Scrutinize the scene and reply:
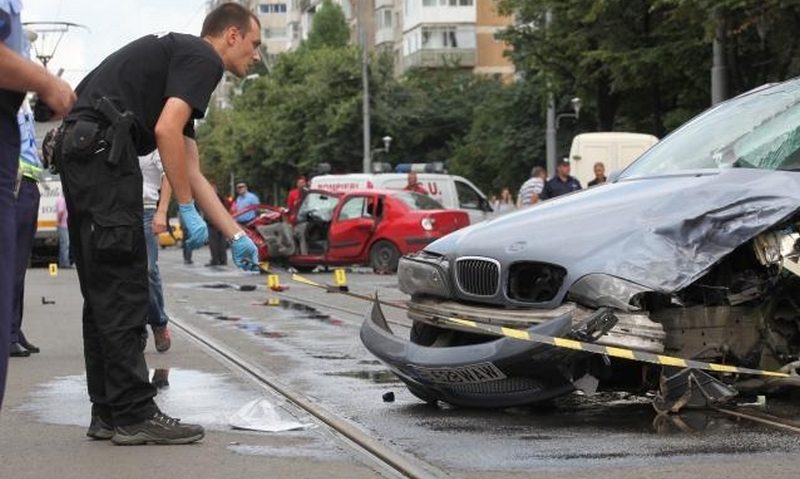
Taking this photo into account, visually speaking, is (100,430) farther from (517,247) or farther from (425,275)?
(517,247)

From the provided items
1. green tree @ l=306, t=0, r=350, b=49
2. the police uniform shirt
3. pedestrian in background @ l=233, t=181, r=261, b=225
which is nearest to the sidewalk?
the police uniform shirt

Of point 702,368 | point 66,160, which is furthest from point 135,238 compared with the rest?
point 702,368

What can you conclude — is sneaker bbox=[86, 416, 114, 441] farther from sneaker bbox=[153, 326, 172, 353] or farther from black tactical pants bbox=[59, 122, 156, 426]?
sneaker bbox=[153, 326, 172, 353]

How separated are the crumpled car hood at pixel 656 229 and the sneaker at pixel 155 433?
5.17 ft

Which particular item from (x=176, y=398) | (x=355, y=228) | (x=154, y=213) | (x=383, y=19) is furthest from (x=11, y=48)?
(x=383, y=19)

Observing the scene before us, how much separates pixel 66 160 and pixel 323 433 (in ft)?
5.37

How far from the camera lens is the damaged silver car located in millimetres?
6180

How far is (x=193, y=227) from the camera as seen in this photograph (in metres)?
6.55

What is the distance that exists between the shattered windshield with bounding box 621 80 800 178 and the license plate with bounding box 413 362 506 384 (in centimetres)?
160

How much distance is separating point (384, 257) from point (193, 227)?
1749cm

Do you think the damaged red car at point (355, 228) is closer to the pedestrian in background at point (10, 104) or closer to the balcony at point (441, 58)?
the pedestrian in background at point (10, 104)

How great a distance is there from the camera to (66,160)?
600 centimetres

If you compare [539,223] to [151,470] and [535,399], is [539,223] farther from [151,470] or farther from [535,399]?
[151,470]

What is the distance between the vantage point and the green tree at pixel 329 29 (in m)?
85.0
